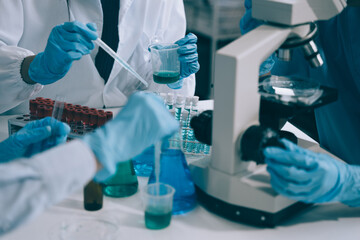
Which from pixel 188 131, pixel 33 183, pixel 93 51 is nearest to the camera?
pixel 33 183

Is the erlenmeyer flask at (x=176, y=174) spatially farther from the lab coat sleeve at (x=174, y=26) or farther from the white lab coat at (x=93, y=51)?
the lab coat sleeve at (x=174, y=26)

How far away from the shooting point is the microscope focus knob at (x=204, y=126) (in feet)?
4.19

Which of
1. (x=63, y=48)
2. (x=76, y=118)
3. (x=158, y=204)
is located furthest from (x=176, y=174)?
(x=63, y=48)

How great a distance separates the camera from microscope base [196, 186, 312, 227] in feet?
3.89

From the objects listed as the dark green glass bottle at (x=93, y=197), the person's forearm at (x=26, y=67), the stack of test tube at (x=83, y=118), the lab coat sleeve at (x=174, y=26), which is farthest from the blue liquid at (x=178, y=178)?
the lab coat sleeve at (x=174, y=26)

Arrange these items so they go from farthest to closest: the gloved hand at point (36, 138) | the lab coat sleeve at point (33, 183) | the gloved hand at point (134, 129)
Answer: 1. the gloved hand at point (36, 138)
2. the gloved hand at point (134, 129)
3. the lab coat sleeve at point (33, 183)

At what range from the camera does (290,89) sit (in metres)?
1.38

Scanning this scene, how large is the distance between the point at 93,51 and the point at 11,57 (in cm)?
50

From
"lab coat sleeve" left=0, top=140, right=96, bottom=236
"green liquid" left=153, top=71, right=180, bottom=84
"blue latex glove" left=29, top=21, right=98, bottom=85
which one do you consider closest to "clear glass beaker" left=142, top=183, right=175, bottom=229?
"lab coat sleeve" left=0, top=140, right=96, bottom=236

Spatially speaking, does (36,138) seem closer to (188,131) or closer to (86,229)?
(86,229)

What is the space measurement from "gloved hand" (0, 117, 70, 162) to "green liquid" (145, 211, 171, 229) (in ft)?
1.42

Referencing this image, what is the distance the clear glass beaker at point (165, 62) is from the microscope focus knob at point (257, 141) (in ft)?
2.32

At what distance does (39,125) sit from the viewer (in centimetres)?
147

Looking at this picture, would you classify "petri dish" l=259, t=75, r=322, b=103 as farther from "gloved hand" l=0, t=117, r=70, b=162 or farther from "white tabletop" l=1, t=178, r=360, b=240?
"gloved hand" l=0, t=117, r=70, b=162
